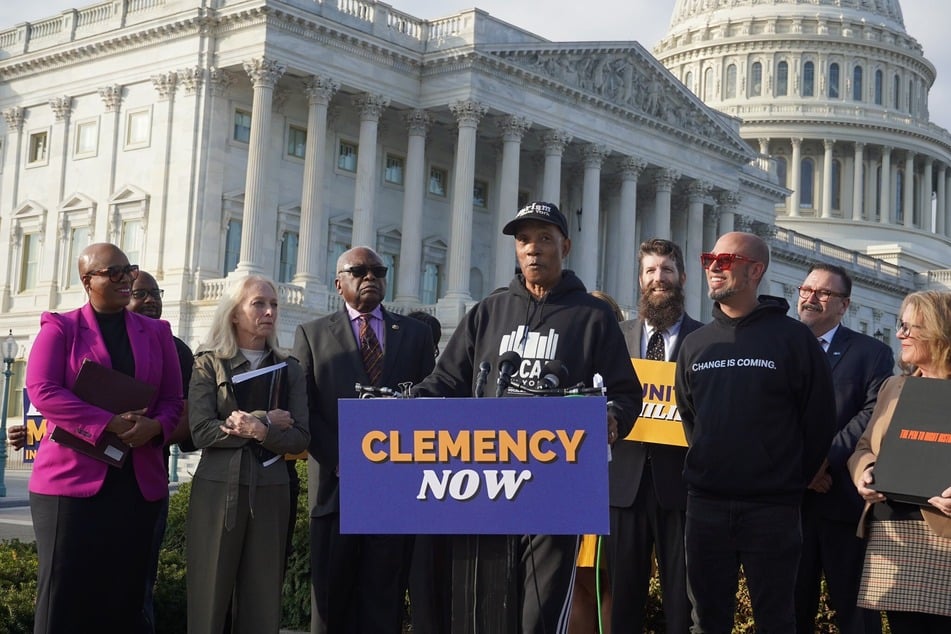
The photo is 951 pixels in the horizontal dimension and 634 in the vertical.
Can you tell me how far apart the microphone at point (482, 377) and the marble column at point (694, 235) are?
47475mm

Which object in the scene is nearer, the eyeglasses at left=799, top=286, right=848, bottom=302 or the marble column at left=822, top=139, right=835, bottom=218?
the eyeglasses at left=799, top=286, right=848, bottom=302

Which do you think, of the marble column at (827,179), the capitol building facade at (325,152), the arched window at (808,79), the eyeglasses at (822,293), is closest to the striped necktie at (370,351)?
the eyeglasses at (822,293)

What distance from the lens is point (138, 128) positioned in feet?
141

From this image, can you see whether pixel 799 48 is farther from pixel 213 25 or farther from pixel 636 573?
pixel 636 573

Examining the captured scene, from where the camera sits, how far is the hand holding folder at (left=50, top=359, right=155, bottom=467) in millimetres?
7207

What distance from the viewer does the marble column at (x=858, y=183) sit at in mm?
92375

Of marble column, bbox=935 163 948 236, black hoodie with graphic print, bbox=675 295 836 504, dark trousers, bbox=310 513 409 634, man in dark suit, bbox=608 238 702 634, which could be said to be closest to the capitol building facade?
dark trousers, bbox=310 513 409 634

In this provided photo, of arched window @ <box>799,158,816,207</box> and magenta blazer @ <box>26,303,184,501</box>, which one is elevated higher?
arched window @ <box>799,158,816,207</box>

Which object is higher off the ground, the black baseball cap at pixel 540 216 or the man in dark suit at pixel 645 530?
the black baseball cap at pixel 540 216

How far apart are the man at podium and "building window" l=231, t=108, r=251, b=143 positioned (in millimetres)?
36212

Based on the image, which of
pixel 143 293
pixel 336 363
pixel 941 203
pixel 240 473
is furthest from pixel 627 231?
pixel 941 203

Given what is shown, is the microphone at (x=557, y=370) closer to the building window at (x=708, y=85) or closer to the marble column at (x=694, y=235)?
the marble column at (x=694, y=235)

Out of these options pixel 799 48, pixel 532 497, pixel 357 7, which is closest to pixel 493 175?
pixel 357 7

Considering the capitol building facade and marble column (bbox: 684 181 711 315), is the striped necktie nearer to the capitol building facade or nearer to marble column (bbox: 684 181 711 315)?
the capitol building facade
